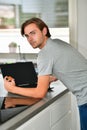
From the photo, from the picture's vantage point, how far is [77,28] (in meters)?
3.13

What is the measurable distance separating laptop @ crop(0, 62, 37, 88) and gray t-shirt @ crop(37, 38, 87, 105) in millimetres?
351

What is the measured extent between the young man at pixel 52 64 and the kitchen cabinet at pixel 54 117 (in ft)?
0.45

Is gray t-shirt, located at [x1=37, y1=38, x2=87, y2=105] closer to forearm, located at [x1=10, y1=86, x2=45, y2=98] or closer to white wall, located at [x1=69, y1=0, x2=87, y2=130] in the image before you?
forearm, located at [x1=10, y1=86, x2=45, y2=98]

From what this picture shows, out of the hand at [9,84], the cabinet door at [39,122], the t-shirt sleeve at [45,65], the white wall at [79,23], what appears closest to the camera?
the cabinet door at [39,122]

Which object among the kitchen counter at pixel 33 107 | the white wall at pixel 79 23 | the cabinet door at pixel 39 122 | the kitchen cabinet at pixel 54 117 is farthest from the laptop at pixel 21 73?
the white wall at pixel 79 23

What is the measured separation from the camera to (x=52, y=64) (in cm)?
200

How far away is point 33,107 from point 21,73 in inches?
20.5

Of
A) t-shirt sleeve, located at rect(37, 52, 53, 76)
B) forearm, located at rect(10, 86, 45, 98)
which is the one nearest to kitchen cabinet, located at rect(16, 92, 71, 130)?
forearm, located at rect(10, 86, 45, 98)

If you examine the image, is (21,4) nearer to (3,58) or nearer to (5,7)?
(5,7)

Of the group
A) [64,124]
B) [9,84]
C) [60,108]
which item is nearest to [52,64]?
[9,84]

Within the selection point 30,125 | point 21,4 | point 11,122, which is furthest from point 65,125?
point 21,4

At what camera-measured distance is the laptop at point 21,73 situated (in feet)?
7.68

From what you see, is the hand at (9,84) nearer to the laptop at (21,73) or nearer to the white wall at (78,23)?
the laptop at (21,73)

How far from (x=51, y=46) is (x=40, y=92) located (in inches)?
11.2
